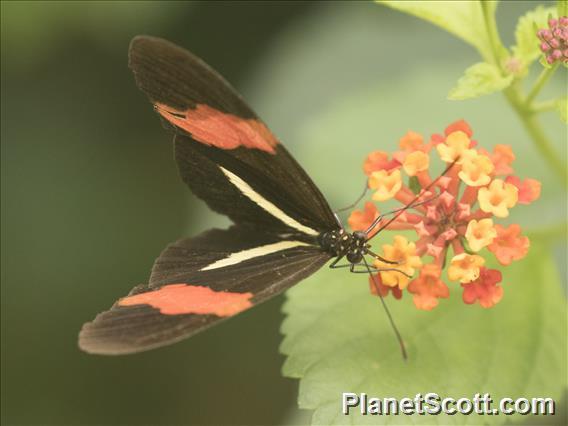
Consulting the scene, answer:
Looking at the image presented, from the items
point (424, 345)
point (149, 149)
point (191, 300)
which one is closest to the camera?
point (191, 300)

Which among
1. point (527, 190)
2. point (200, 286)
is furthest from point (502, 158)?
point (200, 286)

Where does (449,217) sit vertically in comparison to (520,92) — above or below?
below

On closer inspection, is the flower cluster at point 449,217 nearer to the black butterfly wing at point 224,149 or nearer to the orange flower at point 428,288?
the orange flower at point 428,288

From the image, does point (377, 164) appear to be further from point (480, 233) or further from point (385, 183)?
point (480, 233)

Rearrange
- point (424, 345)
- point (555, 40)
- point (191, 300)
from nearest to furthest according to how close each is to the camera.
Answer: point (191, 300)
point (555, 40)
point (424, 345)

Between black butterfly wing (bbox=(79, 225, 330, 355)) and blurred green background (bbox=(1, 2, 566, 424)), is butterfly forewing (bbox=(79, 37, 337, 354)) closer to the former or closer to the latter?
black butterfly wing (bbox=(79, 225, 330, 355))
